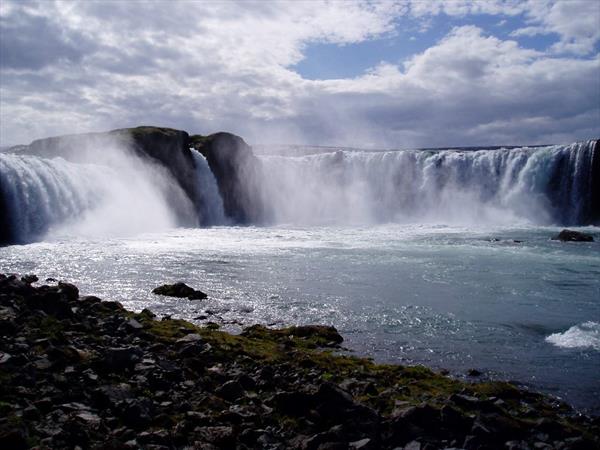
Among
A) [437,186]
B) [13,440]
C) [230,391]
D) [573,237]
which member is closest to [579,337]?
[230,391]

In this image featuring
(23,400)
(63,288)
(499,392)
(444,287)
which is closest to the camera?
(23,400)

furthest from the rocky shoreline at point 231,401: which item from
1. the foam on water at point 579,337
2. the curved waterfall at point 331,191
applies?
the curved waterfall at point 331,191

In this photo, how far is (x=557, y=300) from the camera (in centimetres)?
1767

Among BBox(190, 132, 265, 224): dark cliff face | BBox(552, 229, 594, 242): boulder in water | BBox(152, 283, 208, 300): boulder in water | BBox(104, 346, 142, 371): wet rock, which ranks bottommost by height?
BBox(552, 229, 594, 242): boulder in water

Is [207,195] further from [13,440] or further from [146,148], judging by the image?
[13,440]

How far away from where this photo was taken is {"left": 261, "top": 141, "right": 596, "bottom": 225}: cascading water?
51.2 meters

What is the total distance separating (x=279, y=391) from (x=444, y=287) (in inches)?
487

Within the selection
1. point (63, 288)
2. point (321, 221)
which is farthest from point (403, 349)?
point (321, 221)

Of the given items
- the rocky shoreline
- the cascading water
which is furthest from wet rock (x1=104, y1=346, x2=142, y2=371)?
the cascading water

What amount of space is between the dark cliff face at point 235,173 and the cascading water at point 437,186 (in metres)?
1.87

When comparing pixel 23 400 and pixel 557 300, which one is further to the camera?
pixel 557 300

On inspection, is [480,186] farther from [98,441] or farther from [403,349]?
[98,441]

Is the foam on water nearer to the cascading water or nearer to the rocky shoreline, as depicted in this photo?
the rocky shoreline

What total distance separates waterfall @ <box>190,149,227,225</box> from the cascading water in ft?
26.9
